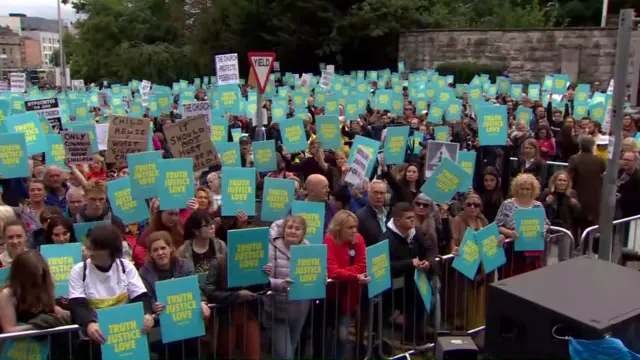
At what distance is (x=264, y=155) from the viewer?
8188mm

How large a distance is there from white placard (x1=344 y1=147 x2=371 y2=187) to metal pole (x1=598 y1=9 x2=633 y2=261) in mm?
2630

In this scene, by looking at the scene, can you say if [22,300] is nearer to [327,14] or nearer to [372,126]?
[372,126]

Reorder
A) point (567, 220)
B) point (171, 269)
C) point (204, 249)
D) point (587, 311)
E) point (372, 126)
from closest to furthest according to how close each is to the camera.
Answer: point (587, 311) < point (171, 269) < point (204, 249) < point (567, 220) < point (372, 126)

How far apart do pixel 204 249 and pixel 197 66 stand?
3884 cm

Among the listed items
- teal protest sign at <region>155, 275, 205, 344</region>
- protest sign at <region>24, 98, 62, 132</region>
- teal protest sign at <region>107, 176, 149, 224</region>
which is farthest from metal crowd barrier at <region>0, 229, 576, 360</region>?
protest sign at <region>24, 98, 62, 132</region>

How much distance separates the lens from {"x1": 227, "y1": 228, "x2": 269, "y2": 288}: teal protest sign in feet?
15.3

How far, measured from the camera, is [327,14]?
3494cm

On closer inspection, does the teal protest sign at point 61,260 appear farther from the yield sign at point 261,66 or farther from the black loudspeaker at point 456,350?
the yield sign at point 261,66

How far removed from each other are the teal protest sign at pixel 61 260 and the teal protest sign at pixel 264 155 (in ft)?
11.7

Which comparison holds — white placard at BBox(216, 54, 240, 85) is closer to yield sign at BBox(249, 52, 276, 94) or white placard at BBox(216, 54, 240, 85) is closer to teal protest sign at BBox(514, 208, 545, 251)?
yield sign at BBox(249, 52, 276, 94)

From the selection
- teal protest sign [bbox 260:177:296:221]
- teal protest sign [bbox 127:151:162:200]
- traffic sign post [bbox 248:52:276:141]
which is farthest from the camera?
traffic sign post [bbox 248:52:276:141]

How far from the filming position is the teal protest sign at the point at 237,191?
6180mm

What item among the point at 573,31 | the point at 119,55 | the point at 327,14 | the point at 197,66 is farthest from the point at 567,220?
the point at 119,55

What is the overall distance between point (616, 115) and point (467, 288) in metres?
1.87
